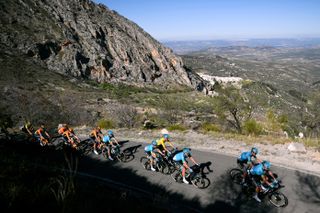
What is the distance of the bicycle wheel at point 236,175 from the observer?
12.5 metres

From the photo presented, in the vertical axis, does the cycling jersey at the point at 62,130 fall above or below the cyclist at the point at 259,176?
below

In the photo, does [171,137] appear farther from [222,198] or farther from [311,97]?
[311,97]

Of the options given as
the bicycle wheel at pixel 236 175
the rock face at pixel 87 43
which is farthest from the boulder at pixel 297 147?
the rock face at pixel 87 43

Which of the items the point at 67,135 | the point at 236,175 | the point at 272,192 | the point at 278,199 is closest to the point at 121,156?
the point at 67,135

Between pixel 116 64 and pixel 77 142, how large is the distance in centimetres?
7346

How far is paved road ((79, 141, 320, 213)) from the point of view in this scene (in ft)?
34.2

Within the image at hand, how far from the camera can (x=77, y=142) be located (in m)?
18.8

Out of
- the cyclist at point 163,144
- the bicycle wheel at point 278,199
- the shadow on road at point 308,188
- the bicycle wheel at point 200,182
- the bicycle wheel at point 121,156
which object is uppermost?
the cyclist at point 163,144

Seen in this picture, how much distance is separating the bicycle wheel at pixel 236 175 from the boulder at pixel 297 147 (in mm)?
4918

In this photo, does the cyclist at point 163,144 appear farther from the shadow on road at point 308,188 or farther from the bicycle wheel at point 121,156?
the shadow on road at point 308,188

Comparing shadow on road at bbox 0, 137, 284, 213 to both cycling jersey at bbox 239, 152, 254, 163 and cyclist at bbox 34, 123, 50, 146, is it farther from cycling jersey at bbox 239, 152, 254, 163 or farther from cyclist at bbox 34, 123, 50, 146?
cyclist at bbox 34, 123, 50, 146

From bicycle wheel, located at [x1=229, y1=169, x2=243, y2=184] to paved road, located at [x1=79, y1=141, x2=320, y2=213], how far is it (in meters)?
0.25

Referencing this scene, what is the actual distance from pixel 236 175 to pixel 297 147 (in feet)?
18.4

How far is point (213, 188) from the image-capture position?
12.2 m
